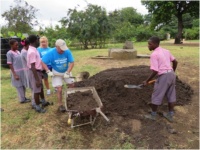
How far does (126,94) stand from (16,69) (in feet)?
8.22

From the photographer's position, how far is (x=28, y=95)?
5.76 m

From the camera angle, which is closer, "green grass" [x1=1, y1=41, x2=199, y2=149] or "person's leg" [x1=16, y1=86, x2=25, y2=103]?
"green grass" [x1=1, y1=41, x2=199, y2=149]

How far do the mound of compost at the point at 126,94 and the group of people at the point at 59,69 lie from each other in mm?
462

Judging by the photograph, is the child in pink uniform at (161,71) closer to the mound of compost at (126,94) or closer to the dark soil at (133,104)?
the dark soil at (133,104)

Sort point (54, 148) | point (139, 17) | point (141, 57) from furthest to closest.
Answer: point (139, 17) → point (141, 57) → point (54, 148)

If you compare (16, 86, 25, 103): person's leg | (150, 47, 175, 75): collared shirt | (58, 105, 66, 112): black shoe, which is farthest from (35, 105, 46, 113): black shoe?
(150, 47, 175, 75): collared shirt

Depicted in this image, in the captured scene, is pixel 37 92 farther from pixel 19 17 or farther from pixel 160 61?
pixel 19 17

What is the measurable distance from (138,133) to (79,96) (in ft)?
4.23

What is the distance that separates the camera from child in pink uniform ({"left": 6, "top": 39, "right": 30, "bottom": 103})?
480 centimetres

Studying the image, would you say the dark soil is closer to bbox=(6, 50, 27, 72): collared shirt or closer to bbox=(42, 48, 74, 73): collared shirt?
bbox=(42, 48, 74, 73): collared shirt

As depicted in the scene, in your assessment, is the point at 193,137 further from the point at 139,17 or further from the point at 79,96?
the point at 139,17

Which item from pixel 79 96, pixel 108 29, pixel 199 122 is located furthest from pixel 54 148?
pixel 108 29

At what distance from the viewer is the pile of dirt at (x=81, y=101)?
3.80 metres

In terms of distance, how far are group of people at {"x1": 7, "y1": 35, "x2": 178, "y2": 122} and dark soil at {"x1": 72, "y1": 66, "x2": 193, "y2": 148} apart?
0.29m
